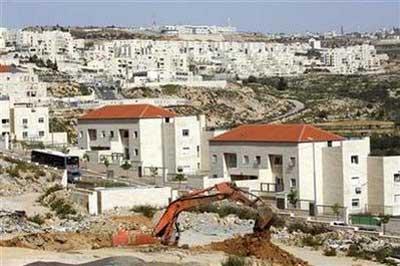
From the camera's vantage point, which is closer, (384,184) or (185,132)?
(384,184)

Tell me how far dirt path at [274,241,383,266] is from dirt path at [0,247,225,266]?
313 cm

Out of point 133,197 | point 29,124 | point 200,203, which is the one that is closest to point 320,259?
point 200,203

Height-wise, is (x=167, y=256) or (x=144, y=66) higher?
(x=144, y=66)

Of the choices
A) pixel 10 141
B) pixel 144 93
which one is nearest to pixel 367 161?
pixel 10 141

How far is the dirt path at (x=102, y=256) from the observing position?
21317 millimetres

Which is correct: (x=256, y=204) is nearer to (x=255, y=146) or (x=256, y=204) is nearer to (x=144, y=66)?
(x=255, y=146)

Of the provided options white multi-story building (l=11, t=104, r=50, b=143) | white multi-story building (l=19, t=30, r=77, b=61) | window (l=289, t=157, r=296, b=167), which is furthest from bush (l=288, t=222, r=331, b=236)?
white multi-story building (l=19, t=30, r=77, b=61)

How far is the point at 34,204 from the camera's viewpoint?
1459 inches

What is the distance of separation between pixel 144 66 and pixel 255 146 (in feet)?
370

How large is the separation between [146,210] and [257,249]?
1018cm

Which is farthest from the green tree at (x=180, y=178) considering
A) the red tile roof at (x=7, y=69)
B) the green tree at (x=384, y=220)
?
the red tile roof at (x=7, y=69)

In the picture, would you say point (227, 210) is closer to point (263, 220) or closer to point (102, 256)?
point (263, 220)

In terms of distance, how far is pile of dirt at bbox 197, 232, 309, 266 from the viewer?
2422 centimetres

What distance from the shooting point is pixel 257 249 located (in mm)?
24703
